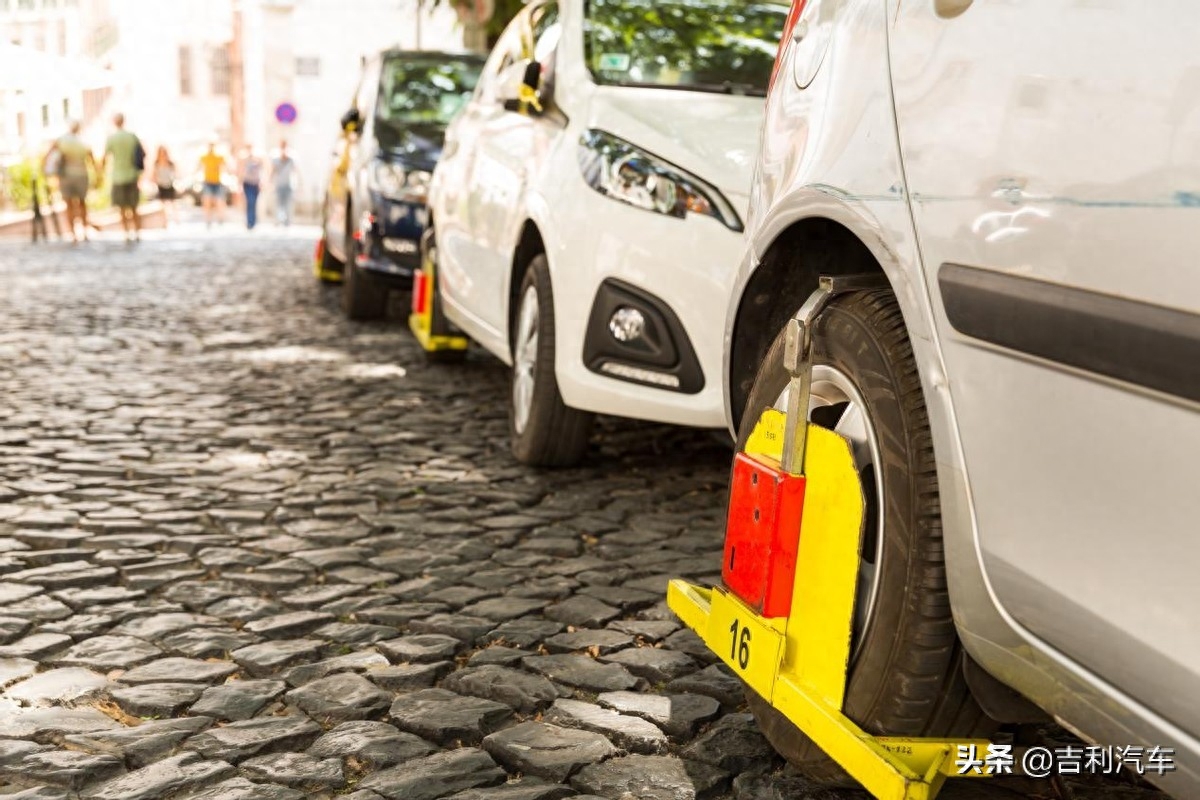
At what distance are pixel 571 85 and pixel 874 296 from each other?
12.0 ft

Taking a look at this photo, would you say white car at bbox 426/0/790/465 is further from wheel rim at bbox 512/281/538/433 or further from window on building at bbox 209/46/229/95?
window on building at bbox 209/46/229/95

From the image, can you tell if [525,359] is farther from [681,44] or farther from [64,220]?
[64,220]

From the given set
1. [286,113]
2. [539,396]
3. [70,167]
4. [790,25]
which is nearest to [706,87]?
[539,396]

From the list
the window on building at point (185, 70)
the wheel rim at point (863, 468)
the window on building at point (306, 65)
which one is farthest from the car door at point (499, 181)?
the window on building at point (185, 70)

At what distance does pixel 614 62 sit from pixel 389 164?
4639mm

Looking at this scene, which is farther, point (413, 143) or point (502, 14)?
point (502, 14)

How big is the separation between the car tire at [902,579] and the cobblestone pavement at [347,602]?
0.56 meters

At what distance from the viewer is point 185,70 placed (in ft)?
200

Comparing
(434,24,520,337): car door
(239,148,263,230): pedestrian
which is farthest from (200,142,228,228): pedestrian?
(434,24,520,337): car door

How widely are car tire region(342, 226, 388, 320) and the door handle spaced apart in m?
9.17

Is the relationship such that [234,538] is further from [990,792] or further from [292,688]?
[990,792]

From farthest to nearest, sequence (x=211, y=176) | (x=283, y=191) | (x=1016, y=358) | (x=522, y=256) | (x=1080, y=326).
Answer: (x=283, y=191), (x=211, y=176), (x=522, y=256), (x=1016, y=358), (x=1080, y=326)

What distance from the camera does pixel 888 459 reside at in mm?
2596

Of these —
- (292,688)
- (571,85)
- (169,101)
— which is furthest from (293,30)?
(292,688)
